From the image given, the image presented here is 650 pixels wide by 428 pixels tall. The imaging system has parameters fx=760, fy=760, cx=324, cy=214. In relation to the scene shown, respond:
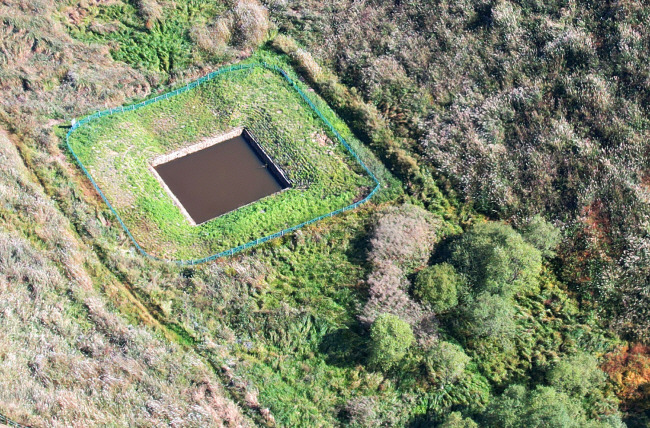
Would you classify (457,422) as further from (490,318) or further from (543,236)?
(543,236)

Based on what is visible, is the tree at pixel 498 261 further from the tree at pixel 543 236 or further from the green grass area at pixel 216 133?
the green grass area at pixel 216 133

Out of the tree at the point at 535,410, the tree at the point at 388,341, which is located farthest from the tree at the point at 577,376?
the tree at the point at 388,341

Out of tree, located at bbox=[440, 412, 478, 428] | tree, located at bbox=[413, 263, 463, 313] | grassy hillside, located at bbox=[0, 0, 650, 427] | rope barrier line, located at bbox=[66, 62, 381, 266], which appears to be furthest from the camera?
rope barrier line, located at bbox=[66, 62, 381, 266]

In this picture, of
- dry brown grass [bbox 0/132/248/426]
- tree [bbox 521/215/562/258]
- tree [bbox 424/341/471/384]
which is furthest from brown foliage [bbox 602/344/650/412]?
dry brown grass [bbox 0/132/248/426]

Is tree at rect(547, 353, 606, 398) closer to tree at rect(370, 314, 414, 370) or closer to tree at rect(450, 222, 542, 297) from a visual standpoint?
tree at rect(450, 222, 542, 297)

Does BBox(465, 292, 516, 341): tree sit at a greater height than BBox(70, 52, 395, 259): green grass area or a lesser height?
lesser

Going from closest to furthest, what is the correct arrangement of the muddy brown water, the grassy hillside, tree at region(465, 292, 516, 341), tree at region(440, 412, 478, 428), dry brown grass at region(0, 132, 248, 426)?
1. tree at region(440, 412, 478, 428)
2. dry brown grass at region(0, 132, 248, 426)
3. the grassy hillside
4. tree at region(465, 292, 516, 341)
5. the muddy brown water
